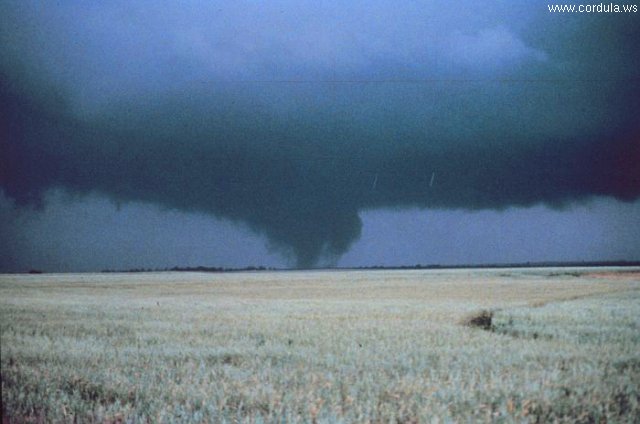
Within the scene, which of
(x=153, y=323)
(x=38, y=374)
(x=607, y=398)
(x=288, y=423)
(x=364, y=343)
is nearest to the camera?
(x=288, y=423)

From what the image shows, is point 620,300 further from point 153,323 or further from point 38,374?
point 38,374

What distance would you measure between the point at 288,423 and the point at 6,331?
8180 mm

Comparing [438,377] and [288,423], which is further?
[438,377]

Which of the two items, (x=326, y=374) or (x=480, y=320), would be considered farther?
(x=480, y=320)

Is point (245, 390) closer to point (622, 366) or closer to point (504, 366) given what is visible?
point (504, 366)

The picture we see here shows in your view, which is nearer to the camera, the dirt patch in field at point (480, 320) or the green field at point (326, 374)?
the green field at point (326, 374)

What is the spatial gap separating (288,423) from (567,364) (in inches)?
160

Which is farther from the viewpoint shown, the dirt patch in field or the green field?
the dirt patch in field

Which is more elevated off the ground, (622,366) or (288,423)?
(622,366)

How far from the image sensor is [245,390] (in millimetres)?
5605

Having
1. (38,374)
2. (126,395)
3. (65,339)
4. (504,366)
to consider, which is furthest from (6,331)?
(504,366)

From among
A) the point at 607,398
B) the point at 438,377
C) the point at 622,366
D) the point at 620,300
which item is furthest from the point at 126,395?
the point at 620,300

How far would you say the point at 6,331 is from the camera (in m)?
10.2

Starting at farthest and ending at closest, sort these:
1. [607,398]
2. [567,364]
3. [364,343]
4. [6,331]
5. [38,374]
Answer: [6,331] → [364,343] → [567,364] → [38,374] → [607,398]
